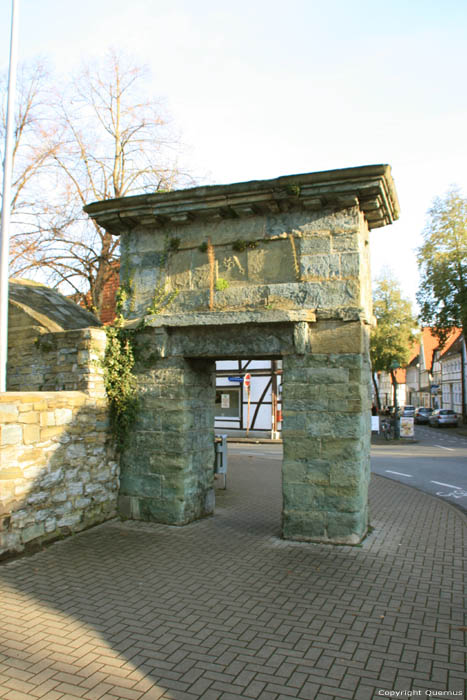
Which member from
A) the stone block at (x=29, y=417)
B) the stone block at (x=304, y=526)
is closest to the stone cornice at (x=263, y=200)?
the stone block at (x=29, y=417)

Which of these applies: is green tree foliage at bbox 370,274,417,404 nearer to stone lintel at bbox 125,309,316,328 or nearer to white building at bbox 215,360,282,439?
white building at bbox 215,360,282,439

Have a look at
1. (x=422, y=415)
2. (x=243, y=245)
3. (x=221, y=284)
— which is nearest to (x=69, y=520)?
(x=221, y=284)

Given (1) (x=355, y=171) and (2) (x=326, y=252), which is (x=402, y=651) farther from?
(1) (x=355, y=171)

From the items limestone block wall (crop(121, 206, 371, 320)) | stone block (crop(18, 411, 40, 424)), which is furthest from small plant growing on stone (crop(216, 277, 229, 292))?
stone block (crop(18, 411, 40, 424))

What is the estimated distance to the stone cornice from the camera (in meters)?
6.60

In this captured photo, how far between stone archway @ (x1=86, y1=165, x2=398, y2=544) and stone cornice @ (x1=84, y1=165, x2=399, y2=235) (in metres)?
0.02

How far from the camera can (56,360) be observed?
7.96 m

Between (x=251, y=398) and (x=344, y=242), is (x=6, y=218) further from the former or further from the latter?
(x=251, y=398)

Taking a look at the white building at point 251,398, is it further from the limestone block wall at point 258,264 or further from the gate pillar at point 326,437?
the gate pillar at point 326,437

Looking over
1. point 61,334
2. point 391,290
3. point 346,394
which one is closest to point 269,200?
point 346,394

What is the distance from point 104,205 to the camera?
781 cm

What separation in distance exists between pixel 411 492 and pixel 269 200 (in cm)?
692

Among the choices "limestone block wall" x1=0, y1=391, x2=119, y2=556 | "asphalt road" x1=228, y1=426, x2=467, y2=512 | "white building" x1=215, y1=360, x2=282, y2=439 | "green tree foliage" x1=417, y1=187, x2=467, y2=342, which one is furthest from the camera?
"green tree foliage" x1=417, y1=187, x2=467, y2=342

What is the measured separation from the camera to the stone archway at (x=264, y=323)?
677 centimetres
